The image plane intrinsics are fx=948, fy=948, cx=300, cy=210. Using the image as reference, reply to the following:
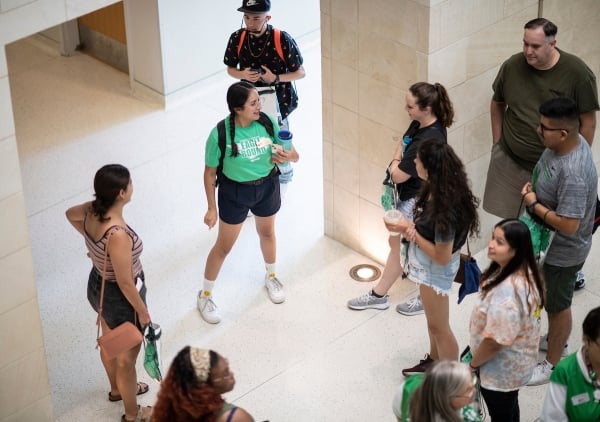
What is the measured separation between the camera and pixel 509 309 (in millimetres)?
4398

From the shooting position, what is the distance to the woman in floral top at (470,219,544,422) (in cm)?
440

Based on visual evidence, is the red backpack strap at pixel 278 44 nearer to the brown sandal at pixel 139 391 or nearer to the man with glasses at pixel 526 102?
the man with glasses at pixel 526 102

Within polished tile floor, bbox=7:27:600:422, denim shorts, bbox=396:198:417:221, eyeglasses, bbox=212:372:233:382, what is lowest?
polished tile floor, bbox=7:27:600:422

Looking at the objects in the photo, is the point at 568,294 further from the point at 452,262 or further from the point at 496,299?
the point at 496,299

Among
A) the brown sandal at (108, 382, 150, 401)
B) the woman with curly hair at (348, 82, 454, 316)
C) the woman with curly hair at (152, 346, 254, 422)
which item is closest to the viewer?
the woman with curly hair at (152, 346, 254, 422)

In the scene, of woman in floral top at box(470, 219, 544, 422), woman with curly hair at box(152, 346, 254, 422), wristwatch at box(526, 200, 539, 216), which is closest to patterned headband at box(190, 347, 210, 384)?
woman with curly hair at box(152, 346, 254, 422)

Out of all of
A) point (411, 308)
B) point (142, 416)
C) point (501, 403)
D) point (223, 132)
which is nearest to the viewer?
point (501, 403)

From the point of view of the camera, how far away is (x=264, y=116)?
5.92 metres

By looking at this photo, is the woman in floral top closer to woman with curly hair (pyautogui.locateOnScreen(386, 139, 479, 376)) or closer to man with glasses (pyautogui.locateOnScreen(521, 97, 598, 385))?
woman with curly hair (pyautogui.locateOnScreen(386, 139, 479, 376))

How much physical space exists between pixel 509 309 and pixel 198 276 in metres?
3.05

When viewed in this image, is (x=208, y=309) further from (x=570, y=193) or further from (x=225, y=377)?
(x=225, y=377)

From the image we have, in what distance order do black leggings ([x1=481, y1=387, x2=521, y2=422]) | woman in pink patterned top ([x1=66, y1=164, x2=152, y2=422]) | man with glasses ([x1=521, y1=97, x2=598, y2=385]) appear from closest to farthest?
1. black leggings ([x1=481, y1=387, x2=521, y2=422])
2. woman in pink patterned top ([x1=66, y1=164, x2=152, y2=422])
3. man with glasses ([x1=521, y1=97, x2=598, y2=385])

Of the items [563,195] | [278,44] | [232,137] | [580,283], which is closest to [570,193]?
[563,195]

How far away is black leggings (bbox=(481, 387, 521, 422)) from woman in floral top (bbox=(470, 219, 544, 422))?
4.8 inches
